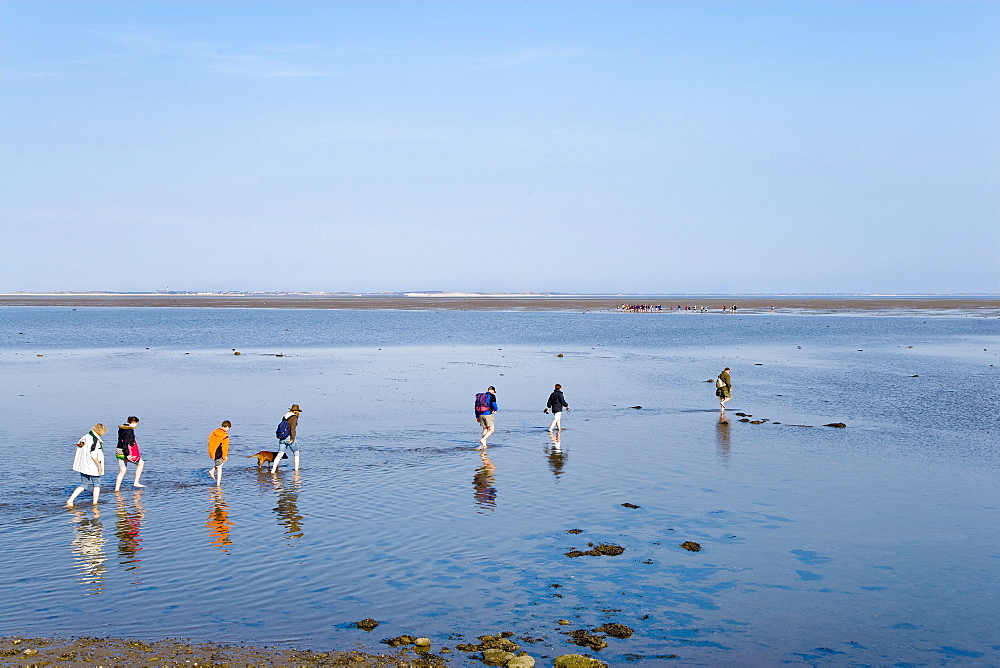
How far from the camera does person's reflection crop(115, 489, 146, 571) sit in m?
16.0

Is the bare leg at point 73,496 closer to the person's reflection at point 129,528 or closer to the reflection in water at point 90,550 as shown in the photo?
the reflection in water at point 90,550

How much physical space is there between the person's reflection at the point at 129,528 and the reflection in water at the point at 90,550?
36 cm

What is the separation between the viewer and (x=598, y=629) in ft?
43.0

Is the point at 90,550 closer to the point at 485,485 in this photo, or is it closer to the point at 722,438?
the point at 485,485

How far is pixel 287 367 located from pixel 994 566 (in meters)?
A: 46.0

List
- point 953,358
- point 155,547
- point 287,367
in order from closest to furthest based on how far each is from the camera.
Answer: point 155,547
point 287,367
point 953,358

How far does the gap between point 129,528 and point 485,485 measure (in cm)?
881

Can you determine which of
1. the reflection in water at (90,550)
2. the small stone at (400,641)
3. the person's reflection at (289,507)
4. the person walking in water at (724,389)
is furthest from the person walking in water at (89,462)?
the person walking in water at (724,389)

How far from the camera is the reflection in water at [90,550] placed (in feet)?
48.4

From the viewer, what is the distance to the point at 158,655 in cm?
1173

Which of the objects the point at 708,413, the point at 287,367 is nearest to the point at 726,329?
the point at 287,367

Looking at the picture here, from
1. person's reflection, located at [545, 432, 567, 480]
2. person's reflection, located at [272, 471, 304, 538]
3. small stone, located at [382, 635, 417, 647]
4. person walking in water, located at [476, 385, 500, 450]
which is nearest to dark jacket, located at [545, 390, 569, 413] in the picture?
person's reflection, located at [545, 432, 567, 480]

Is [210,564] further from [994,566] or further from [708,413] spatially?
[708,413]

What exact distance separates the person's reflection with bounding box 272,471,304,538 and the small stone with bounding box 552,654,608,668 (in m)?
7.64
